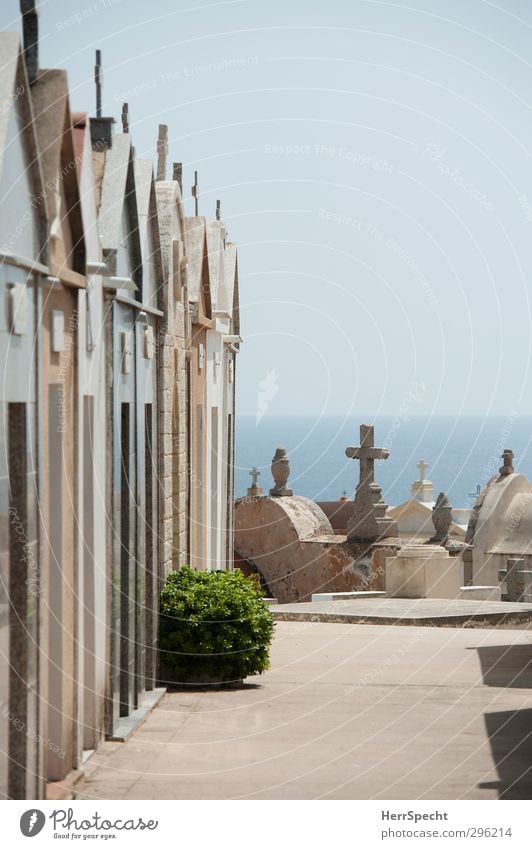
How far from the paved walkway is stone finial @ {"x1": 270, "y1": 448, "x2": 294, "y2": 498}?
10.5m

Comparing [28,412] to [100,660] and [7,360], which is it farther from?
[100,660]

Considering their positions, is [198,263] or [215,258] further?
[215,258]

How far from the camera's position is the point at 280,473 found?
92.2ft

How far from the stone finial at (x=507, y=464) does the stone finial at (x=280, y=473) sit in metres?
7.20

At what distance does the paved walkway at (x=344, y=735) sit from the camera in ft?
32.2

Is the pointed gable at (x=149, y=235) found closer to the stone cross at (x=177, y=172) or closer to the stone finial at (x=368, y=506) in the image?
the stone cross at (x=177, y=172)

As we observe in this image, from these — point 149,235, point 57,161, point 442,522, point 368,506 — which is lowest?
point 442,522

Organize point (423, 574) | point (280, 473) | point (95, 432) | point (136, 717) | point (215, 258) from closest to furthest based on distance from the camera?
1. point (95, 432)
2. point (136, 717)
3. point (215, 258)
4. point (423, 574)
5. point (280, 473)

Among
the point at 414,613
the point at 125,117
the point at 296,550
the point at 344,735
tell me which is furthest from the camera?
the point at 296,550

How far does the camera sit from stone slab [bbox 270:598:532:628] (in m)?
21.0

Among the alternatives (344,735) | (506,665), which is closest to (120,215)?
(344,735)

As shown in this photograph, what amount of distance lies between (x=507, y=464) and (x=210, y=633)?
20363 mm

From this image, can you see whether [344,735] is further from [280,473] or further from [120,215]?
[280,473]

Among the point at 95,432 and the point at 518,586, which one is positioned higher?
the point at 95,432
